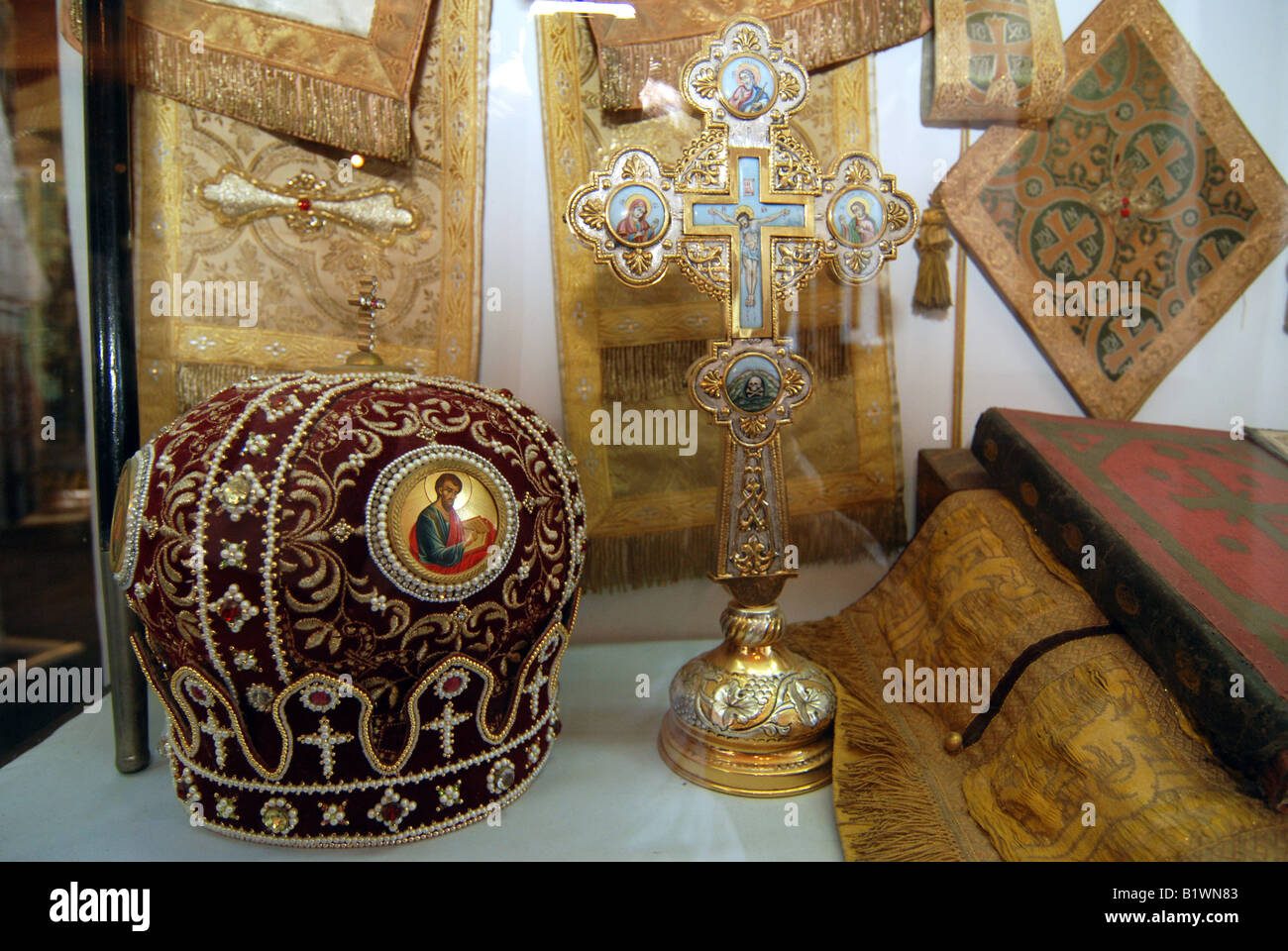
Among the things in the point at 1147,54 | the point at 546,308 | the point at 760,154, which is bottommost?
the point at 546,308

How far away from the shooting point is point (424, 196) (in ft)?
4.02

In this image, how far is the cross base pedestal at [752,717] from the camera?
0.95m

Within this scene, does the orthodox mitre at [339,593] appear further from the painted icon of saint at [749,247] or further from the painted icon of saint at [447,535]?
the painted icon of saint at [749,247]

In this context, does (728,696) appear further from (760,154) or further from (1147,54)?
(1147,54)

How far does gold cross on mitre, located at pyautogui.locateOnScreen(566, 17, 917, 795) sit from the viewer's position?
37.2 inches

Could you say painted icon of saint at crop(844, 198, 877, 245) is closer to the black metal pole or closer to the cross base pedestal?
the cross base pedestal

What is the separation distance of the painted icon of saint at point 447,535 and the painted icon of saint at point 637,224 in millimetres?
371

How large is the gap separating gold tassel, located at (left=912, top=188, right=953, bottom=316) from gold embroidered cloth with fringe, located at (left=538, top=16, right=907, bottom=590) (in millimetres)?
61

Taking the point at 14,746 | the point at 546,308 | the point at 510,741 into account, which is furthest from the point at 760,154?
the point at 14,746

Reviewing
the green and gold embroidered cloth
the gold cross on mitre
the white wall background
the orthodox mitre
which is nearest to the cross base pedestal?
the gold cross on mitre

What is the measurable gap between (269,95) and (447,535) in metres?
0.82

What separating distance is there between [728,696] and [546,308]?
0.67 meters
